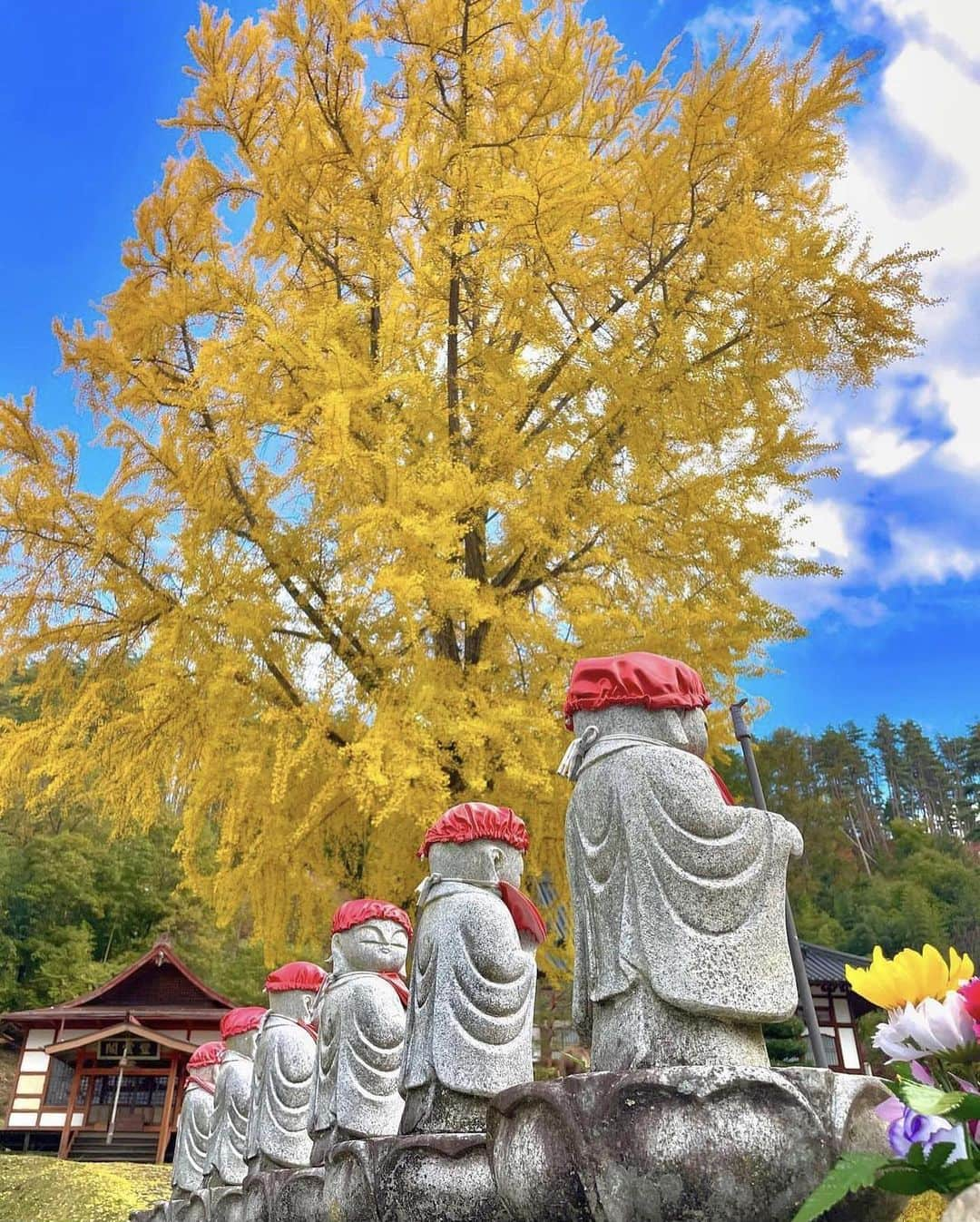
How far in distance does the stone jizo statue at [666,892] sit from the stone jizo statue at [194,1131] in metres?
4.45

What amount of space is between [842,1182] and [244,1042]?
556 centimetres

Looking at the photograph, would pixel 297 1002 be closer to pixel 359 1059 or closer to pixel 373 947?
pixel 373 947

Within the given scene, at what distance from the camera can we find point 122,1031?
53.1 feet

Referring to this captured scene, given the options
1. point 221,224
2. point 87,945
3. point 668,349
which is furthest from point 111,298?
point 87,945

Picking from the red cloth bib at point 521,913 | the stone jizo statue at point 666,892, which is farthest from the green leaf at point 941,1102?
the red cloth bib at point 521,913

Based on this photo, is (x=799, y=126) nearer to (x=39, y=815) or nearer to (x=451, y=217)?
(x=451, y=217)

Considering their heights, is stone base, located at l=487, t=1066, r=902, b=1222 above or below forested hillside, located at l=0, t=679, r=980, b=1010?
below

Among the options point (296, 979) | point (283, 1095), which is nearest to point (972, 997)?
point (283, 1095)

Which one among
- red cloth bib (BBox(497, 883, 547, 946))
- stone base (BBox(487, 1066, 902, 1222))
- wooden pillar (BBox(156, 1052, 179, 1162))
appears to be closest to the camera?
stone base (BBox(487, 1066, 902, 1222))

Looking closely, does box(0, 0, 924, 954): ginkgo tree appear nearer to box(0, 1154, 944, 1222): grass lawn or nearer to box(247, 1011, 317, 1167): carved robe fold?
box(247, 1011, 317, 1167): carved robe fold

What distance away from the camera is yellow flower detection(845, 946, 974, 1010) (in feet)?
4.56

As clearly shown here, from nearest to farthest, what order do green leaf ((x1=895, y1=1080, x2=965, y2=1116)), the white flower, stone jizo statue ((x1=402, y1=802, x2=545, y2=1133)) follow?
green leaf ((x1=895, y1=1080, x2=965, y2=1116))
the white flower
stone jizo statue ((x1=402, y1=802, x2=545, y2=1133))

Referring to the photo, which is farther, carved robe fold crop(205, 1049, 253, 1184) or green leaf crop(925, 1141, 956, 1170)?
carved robe fold crop(205, 1049, 253, 1184)

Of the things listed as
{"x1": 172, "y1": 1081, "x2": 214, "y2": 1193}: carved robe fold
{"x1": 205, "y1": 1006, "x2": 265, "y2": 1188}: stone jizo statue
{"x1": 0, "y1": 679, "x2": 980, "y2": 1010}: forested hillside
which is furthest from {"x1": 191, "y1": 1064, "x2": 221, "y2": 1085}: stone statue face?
{"x1": 0, "y1": 679, "x2": 980, "y2": 1010}: forested hillside
